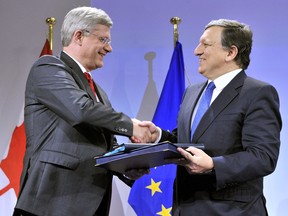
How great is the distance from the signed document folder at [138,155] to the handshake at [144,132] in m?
0.17

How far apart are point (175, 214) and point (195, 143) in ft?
1.11

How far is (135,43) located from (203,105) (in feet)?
6.72

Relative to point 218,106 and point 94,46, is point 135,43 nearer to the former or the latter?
point 94,46

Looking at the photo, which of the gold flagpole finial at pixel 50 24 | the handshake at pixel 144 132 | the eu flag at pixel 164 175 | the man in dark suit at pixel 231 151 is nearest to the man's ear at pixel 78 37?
the handshake at pixel 144 132

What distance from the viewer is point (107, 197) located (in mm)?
2361

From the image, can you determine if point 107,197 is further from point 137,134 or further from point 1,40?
point 1,40

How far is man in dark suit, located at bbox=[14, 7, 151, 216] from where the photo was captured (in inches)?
85.7

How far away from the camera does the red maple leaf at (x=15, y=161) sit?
4.18 metres

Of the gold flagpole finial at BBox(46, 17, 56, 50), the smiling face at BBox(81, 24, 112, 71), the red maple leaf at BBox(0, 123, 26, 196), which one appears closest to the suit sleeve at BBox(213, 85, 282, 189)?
the smiling face at BBox(81, 24, 112, 71)

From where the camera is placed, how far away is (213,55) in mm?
2514

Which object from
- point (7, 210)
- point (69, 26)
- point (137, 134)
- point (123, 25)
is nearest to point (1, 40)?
point (123, 25)

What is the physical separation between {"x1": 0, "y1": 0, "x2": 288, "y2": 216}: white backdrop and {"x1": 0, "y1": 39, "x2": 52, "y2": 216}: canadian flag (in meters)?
0.11

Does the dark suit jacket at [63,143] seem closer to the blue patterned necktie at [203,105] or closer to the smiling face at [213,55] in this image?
the blue patterned necktie at [203,105]

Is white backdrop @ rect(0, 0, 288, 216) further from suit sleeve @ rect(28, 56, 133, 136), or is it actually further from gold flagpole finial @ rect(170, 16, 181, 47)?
suit sleeve @ rect(28, 56, 133, 136)
